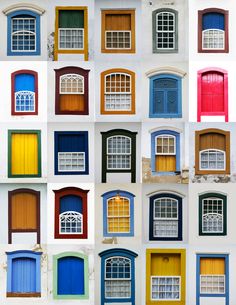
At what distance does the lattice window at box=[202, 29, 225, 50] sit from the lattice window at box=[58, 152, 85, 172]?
4.14m

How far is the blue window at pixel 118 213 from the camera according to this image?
38.4ft

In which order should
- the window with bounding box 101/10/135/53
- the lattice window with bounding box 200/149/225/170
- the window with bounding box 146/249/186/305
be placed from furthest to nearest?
1. the window with bounding box 101/10/135/53
2. the lattice window with bounding box 200/149/225/170
3. the window with bounding box 146/249/186/305

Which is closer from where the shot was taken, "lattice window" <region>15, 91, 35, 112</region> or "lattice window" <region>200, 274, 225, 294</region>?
"lattice window" <region>200, 274, 225, 294</region>

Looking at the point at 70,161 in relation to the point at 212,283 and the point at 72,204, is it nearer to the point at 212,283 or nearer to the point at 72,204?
the point at 72,204

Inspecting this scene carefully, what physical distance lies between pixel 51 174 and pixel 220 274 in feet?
16.0

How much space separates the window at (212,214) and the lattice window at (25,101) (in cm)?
481

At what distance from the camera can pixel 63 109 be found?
466 inches

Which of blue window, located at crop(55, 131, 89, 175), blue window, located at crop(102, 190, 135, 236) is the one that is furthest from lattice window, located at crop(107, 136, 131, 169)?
blue window, located at crop(102, 190, 135, 236)

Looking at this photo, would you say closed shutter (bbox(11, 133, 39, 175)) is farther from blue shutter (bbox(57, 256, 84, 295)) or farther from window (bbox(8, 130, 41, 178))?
blue shutter (bbox(57, 256, 84, 295))

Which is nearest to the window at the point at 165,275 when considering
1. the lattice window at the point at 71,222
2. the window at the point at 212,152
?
the lattice window at the point at 71,222

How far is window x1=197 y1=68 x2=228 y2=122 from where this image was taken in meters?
11.7

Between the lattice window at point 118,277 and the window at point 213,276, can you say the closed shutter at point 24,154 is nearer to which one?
the lattice window at point 118,277

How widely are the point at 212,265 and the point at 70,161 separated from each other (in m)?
4.38

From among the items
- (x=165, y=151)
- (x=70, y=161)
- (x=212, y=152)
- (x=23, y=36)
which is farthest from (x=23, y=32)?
(x=212, y=152)
